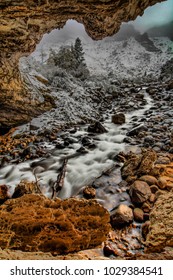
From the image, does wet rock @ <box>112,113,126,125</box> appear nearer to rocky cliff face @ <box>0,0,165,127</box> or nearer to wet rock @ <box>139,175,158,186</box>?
rocky cliff face @ <box>0,0,165,127</box>

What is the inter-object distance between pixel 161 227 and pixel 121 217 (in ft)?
1.74

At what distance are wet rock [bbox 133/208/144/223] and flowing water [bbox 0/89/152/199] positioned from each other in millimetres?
977

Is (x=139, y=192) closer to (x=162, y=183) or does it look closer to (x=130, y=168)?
(x=162, y=183)

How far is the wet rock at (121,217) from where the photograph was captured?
2.20 meters

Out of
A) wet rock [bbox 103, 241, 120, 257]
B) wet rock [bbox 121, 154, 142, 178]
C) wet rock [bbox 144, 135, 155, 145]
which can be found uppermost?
wet rock [bbox 144, 135, 155, 145]

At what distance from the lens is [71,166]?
3930 millimetres

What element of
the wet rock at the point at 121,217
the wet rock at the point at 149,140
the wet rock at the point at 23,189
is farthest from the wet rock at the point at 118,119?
the wet rock at the point at 121,217

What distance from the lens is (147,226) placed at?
2.13 m

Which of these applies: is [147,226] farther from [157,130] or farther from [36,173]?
[157,130]

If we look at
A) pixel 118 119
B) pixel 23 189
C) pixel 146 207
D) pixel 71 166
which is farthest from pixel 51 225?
pixel 118 119

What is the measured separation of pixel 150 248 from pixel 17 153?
3.33 meters

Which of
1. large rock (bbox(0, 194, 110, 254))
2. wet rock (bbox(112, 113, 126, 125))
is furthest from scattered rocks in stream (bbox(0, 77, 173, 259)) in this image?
wet rock (bbox(112, 113, 126, 125))

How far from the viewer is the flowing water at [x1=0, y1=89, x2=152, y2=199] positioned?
3.31 meters

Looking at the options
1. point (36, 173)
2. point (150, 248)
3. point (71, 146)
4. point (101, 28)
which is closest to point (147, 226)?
point (150, 248)
